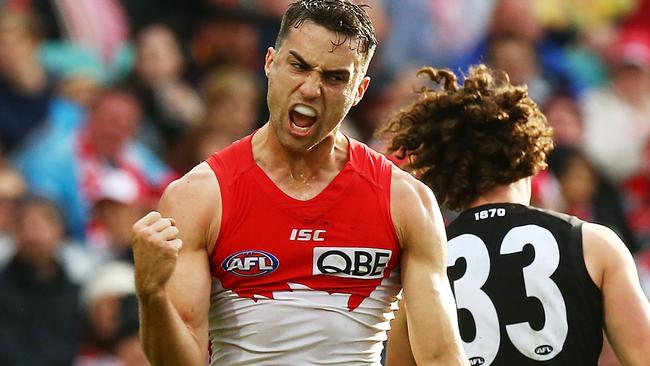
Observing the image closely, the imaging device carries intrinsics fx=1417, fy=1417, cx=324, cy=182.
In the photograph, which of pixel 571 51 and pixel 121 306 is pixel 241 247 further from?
pixel 571 51

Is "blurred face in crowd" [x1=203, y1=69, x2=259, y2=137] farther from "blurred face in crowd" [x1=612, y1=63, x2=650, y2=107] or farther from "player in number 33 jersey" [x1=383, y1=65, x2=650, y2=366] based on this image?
"player in number 33 jersey" [x1=383, y1=65, x2=650, y2=366]

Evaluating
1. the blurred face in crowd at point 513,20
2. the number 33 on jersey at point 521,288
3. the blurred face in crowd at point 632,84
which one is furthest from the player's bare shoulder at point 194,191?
the blurred face in crowd at point 632,84

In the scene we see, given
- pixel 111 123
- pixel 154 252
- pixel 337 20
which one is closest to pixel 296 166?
pixel 337 20

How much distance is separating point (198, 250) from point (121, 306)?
4505mm

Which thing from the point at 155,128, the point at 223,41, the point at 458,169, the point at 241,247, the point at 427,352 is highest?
the point at 223,41

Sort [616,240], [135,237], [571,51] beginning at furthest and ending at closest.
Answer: [571,51] → [616,240] → [135,237]

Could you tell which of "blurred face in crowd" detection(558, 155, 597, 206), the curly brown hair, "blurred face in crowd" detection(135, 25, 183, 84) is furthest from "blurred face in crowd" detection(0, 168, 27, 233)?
"blurred face in crowd" detection(558, 155, 597, 206)

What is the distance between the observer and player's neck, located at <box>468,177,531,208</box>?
5.68 meters

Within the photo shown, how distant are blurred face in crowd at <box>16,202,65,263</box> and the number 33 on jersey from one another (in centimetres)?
432

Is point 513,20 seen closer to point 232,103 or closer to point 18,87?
point 232,103

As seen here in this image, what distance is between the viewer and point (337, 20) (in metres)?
4.86

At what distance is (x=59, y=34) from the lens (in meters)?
10.6

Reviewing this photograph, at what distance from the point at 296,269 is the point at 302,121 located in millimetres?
515

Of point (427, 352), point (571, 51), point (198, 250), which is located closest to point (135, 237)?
point (198, 250)
